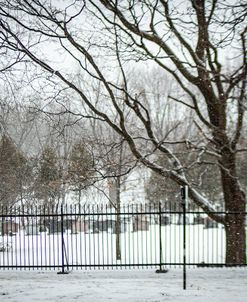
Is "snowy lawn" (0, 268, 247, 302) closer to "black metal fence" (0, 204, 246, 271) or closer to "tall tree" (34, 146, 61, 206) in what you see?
"black metal fence" (0, 204, 246, 271)

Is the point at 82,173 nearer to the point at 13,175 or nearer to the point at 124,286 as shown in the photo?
the point at 124,286

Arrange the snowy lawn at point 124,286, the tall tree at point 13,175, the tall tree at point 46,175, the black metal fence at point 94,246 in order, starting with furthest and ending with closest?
the tall tree at point 46,175 < the tall tree at point 13,175 < the black metal fence at point 94,246 < the snowy lawn at point 124,286

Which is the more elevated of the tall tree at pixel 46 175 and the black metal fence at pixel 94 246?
the tall tree at pixel 46 175

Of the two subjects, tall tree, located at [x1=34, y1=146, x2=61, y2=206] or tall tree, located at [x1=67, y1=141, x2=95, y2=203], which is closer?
tall tree, located at [x1=67, y1=141, x2=95, y2=203]

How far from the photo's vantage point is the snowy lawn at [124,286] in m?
8.45

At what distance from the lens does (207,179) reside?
33562 millimetres

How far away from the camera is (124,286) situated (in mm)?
9531

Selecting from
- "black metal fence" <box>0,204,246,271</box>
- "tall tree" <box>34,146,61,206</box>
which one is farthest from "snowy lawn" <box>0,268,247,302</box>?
"tall tree" <box>34,146,61,206</box>

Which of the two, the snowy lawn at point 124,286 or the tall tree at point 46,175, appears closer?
the snowy lawn at point 124,286

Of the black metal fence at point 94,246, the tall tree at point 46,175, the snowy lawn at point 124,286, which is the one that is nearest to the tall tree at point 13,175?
the tall tree at point 46,175

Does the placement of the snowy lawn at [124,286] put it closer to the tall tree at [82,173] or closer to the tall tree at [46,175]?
→ the tall tree at [82,173]

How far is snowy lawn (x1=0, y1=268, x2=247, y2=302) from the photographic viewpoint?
27.7 ft

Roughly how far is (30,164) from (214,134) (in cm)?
1150

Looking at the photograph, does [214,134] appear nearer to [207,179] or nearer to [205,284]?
[205,284]
